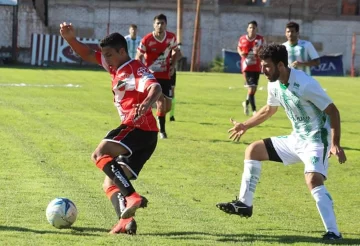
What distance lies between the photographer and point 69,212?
329 inches

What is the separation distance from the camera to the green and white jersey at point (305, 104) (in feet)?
26.6

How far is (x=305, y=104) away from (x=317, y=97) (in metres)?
0.15

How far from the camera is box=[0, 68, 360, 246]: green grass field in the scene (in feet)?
27.2

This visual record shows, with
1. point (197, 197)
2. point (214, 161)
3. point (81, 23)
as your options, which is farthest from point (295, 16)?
point (197, 197)

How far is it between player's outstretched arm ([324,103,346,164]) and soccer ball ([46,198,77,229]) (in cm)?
238

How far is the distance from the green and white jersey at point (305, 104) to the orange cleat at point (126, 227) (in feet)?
5.49

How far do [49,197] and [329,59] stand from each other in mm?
35653

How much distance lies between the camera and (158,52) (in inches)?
673

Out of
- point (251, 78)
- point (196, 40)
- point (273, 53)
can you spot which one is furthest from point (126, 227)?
point (196, 40)

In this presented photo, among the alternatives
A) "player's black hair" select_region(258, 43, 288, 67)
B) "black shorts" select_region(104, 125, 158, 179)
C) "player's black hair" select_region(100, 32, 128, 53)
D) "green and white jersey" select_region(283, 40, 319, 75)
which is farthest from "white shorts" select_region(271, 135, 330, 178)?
"green and white jersey" select_region(283, 40, 319, 75)

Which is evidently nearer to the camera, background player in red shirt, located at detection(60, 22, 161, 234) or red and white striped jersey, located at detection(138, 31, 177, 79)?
background player in red shirt, located at detection(60, 22, 161, 234)

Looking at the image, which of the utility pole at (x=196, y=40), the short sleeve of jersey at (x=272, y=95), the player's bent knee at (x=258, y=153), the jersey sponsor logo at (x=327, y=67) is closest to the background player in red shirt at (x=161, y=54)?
the short sleeve of jersey at (x=272, y=95)

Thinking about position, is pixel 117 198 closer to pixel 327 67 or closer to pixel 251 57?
pixel 251 57

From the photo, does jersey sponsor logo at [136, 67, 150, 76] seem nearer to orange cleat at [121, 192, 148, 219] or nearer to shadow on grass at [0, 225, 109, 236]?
orange cleat at [121, 192, 148, 219]
